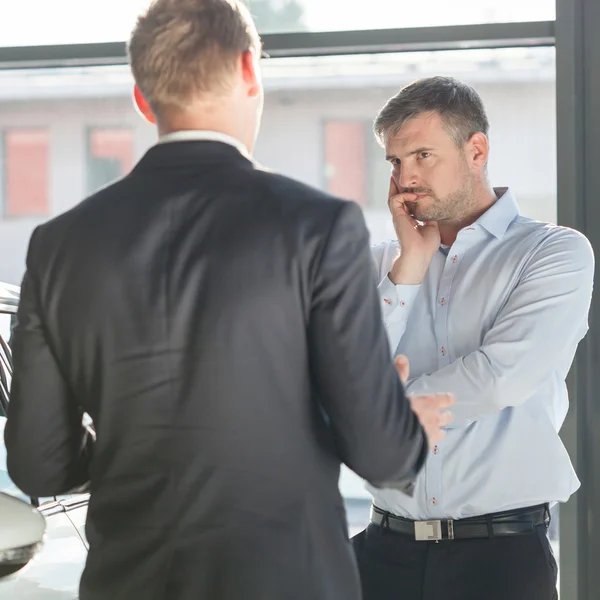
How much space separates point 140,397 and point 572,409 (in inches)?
72.4

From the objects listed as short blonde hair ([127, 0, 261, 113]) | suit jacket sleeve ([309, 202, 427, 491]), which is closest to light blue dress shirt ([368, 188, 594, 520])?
suit jacket sleeve ([309, 202, 427, 491])

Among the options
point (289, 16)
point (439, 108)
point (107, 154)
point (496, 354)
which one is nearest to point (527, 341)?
point (496, 354)

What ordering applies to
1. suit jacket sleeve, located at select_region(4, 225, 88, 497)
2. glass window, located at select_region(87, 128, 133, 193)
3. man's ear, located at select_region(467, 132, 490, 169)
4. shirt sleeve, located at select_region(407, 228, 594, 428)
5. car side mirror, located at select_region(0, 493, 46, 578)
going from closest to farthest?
suit jacket sleeve, located at select_region(4, 225, 88, 497)
car side mirror, located at select_region(0, 493, 46, 578)
shirt sleeve, located at select_region(407, 228, 594, 428)
man's ear, located at select_region(467, 132, 490, 169)
glass window, located at select_region(87, 128, 133, 193)

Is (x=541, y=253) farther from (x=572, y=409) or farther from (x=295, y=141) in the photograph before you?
(x=295, y=141)

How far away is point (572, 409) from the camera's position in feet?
8.70

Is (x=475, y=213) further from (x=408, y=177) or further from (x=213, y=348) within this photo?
(x=213, y=348)

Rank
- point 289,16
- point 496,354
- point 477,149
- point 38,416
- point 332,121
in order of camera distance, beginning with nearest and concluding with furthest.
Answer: point 38,416 → point 496,354 → point 477,149 → point 289,16 → point 332,121

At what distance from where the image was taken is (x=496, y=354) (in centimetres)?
188

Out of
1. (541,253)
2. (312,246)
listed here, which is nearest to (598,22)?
(541,253)

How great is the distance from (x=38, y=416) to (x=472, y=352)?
1.02m

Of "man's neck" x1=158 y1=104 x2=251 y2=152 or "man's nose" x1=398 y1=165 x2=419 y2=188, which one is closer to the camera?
"man's neck" x1=158 y1=104 x2=251 y2=152

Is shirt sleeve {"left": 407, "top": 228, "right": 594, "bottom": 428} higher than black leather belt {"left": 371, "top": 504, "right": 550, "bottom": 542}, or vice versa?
shirt sleeve {"left": 407, "top": 228, "right": 594, "bottom": 428}

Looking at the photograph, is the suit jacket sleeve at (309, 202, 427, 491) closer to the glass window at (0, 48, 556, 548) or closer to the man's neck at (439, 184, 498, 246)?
the man's neck at (439, 184, 498, 246)

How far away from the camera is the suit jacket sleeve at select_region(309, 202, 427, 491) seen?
3.60 ft
